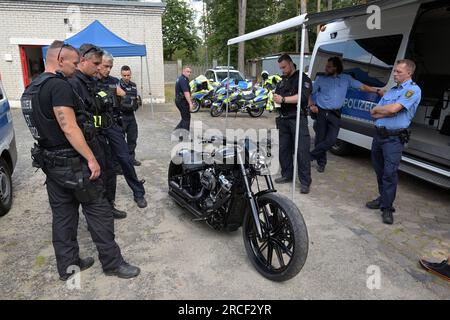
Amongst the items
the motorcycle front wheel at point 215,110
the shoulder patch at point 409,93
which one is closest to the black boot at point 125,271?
→ the shoulder patch at point 409,93

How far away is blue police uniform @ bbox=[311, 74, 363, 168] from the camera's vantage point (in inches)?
200

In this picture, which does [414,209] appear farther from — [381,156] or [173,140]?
[173,140]

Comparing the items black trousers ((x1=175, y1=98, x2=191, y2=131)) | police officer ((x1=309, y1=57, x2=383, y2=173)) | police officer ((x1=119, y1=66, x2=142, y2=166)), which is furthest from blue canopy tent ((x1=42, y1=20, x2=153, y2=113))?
police officer ((x1=309, y1=57, x2=383, y2=173))

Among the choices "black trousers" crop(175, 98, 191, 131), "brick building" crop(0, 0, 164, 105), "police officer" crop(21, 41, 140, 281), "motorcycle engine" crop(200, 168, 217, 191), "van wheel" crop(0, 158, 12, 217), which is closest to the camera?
"police officer" crop(21, 41, 140, 281)

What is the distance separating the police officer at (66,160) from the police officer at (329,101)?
3.67 m

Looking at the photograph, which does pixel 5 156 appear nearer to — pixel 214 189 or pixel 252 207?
pixel 214 189

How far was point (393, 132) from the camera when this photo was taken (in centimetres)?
361

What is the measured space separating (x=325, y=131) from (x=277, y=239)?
3.12 m

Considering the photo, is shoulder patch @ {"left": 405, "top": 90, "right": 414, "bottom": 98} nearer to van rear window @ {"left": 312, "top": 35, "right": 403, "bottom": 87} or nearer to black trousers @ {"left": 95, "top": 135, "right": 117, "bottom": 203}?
van rear window @ {"left": 312, "top": 35, "right": 403, "bottom": 87}

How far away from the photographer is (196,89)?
474 inches

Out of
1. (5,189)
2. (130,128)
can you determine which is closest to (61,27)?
(130,128)

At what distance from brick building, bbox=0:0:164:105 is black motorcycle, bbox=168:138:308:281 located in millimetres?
11210

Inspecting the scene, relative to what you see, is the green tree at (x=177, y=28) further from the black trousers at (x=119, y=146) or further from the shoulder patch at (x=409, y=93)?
the shoulder patch at (x=409, y=93)
